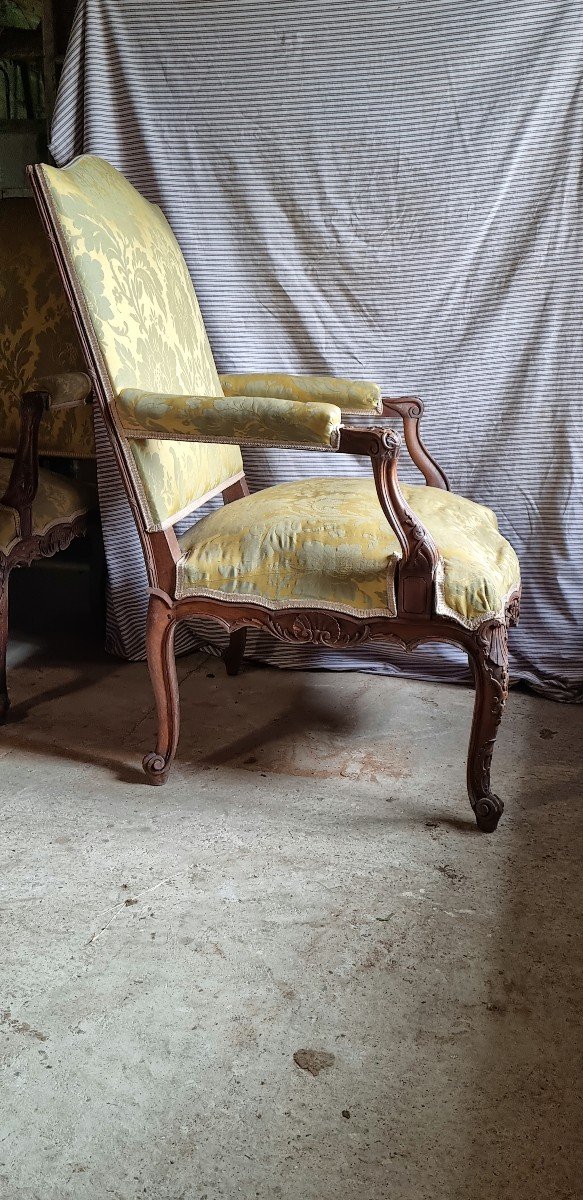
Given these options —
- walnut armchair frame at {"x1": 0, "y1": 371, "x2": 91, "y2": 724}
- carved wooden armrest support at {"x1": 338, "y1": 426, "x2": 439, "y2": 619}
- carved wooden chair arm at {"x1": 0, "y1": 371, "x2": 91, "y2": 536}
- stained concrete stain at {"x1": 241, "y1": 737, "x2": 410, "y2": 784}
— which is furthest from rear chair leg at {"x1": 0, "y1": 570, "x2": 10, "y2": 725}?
carved wooden armrest support at {"x1": 338, "y1": 426, "x2": 439, "y2": 619}

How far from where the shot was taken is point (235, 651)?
257 cm

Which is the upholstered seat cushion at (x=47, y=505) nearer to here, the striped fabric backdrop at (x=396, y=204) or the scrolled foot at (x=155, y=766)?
the striped fabric backdrop at (x=396, y=204)

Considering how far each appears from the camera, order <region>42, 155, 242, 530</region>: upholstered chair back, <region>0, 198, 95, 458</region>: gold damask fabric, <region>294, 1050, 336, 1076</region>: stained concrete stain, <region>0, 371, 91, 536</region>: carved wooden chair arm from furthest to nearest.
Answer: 1. <region>0, 198, 95, 458</region>: gold damask fabric
2. <region>0, 371, 91, 536</region>: carved wooden chair arm
3. <region>42, 155, 242, 530</region>: upholstered chair back
4. <region>294, 1050, 336, 1076</region>: stained concrete stain

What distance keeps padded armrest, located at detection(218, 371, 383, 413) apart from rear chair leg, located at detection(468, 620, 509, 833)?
643mm

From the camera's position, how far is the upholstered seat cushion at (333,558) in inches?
69.5

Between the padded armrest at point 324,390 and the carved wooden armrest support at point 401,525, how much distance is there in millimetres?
420

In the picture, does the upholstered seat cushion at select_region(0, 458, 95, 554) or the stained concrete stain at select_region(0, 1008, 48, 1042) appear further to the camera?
the upholstered seat cushion at select_region(0, 458, 95, 554)

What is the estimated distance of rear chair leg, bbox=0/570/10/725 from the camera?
2.23 meters

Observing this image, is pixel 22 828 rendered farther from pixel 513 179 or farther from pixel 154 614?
pixel 513 179

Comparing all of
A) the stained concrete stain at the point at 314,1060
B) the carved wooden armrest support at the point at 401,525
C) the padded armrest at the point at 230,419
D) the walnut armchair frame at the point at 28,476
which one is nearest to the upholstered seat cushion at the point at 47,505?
the walnut armchair frame at the point at 28,476

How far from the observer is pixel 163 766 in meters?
2.02

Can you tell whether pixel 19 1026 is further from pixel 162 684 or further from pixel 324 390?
pixel 324 390

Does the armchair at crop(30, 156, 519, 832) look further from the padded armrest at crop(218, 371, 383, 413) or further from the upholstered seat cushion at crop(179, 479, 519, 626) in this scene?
the padded armrest at crop(218, 371, 383, 413)

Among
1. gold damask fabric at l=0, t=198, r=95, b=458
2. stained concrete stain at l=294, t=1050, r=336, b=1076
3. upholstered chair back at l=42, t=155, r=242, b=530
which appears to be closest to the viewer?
stained concrete stain at l=294, t=1050, r=336, b=1076
